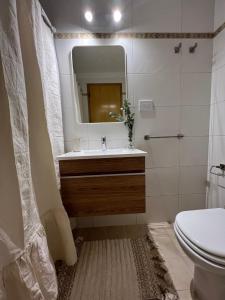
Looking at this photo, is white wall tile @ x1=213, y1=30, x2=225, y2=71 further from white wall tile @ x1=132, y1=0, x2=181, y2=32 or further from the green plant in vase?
the green plant in vase

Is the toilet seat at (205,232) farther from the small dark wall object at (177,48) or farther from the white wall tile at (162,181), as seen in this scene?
the small dark wall object at (177,48)

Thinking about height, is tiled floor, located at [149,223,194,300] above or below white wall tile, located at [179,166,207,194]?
below

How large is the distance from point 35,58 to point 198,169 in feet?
5.35

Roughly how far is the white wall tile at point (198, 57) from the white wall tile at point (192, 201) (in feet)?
3.96

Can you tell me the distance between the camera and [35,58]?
0.91m

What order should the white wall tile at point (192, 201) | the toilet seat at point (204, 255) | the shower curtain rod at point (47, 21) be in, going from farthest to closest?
the white wall tile at point (192, 201) → the shower curtain rod at point (47, 21) → the toilet seat at point (204, 255)

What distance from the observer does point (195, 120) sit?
5.28 ft

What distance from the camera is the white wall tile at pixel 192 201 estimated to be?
1.70m

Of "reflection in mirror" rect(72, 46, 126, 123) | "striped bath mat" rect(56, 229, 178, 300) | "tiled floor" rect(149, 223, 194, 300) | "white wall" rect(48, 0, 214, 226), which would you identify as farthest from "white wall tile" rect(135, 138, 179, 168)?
"striped bath mat" rect(56, 229, 178, 300)

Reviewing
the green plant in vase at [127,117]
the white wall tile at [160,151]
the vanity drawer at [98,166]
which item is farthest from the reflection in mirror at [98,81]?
the vanity drawer at [98,166]

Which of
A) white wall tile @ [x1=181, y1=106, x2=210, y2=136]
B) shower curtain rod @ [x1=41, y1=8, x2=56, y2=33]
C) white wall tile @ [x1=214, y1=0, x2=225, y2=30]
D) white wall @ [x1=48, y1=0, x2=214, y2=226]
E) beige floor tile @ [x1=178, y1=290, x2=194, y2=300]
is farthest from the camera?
white wall tile @ [x1=181, y1=106, x2=210, y2=136]

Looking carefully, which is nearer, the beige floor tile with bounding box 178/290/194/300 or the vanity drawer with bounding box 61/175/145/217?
the beige floor tile with bounding box 178/290/194/300

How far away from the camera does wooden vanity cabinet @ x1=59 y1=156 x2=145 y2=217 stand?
122cm

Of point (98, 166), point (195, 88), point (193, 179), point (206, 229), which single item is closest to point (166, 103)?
point (195, 88)
